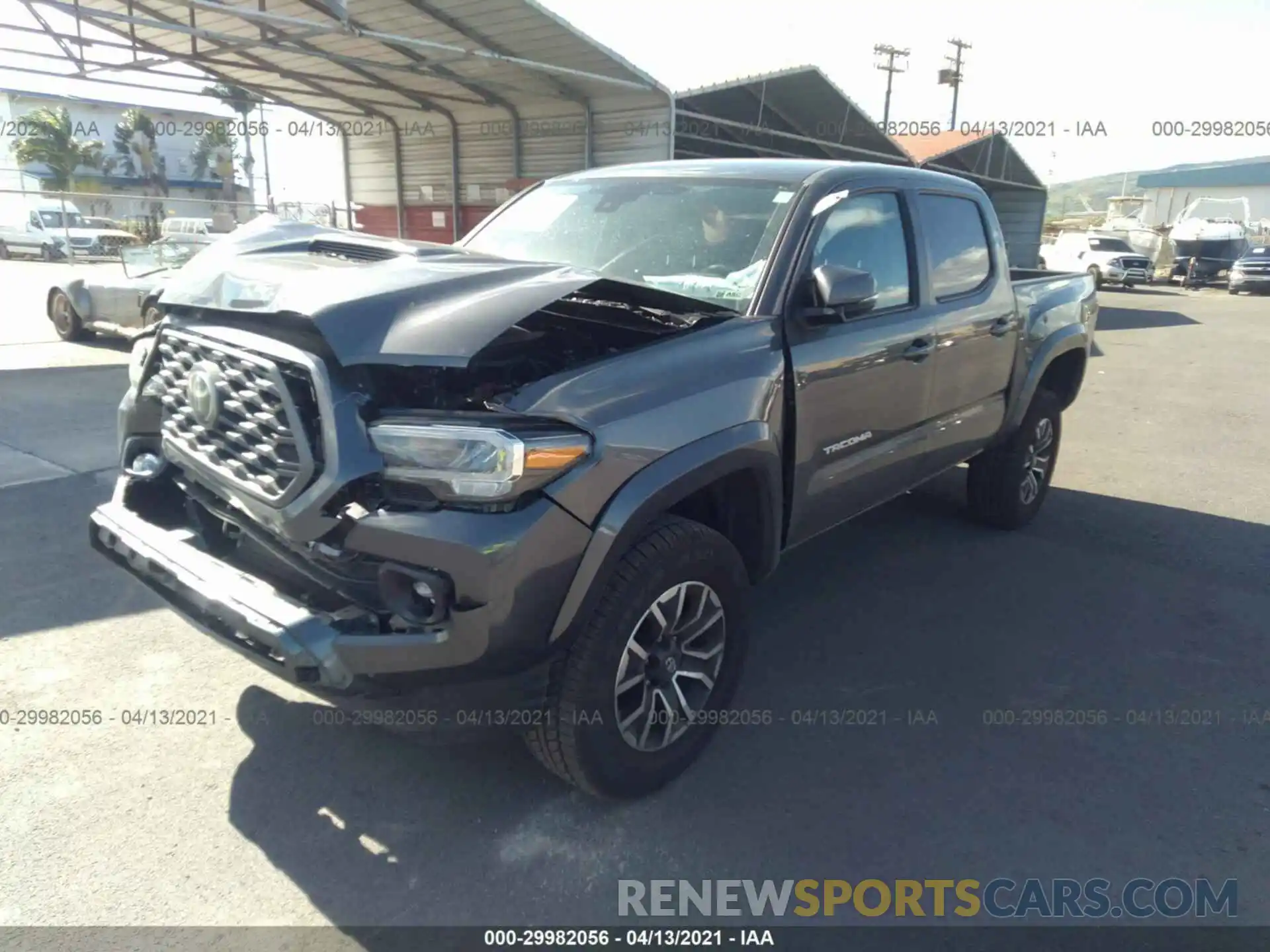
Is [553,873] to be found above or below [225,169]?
below

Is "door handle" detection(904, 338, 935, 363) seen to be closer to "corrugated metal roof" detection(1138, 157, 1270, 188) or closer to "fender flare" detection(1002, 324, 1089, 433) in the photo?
"fender flare" detection(1002, 324, 1089, 433)

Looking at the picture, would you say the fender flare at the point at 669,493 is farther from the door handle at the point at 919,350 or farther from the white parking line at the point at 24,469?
the white parking line at the point at 24,469

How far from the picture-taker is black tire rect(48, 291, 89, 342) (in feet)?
37.0

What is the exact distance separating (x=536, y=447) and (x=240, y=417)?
945 mm

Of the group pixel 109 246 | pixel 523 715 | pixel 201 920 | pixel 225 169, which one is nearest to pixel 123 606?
pixel 201 920

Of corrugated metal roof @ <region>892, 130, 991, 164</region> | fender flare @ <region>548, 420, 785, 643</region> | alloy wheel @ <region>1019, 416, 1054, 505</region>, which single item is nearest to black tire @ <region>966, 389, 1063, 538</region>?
alloy wheel @ <region>1019, 416, 1054, 505</region>

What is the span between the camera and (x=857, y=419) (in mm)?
3750

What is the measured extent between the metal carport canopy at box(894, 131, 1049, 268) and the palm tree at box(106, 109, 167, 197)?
5358cm

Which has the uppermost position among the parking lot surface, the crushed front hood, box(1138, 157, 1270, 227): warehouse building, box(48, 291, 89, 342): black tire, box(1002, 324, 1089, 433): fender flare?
box(1138, 157, 1270, 227): warehouse building

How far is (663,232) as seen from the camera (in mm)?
3857

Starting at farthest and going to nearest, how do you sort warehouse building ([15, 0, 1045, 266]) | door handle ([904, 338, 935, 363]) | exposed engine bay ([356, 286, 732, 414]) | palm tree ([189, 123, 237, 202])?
1. palm tree ([189, 123, 237, 202])
2. warehouse building ([15, 0, 1045, 266])
3. door handle ([904, 338, 935, 363])
4. exposed engine bay ([356, 286, 732, 414])

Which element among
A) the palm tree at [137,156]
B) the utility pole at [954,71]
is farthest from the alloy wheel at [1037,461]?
the palm tree at [137,156]

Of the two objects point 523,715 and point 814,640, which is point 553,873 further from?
point 814,640

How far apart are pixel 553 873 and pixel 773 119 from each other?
20941mm
